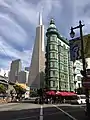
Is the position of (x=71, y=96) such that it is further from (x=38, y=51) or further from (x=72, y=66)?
(x=38, y=51)

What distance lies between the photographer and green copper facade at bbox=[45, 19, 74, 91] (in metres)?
89.5

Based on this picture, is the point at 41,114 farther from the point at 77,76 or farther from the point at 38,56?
the point at 38,56

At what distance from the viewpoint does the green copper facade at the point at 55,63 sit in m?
89.5

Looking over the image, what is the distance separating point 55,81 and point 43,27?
272ft

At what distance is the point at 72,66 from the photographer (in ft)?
359

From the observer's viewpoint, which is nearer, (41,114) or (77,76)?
(41,114)

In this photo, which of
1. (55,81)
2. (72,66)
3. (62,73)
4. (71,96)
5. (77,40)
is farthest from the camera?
(72,66)

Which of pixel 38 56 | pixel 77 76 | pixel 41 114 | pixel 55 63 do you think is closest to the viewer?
pixel 41 114

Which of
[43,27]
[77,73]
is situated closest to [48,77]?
[77,73]

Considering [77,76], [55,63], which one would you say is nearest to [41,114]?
[55,63]

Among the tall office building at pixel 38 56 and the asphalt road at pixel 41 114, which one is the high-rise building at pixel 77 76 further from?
the asphalt road at pixel 41 114

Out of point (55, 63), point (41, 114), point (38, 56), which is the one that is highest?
point (38, 56)

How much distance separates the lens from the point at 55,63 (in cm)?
9069

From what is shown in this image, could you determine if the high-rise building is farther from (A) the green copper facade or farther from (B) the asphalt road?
(B) the asphalt road
